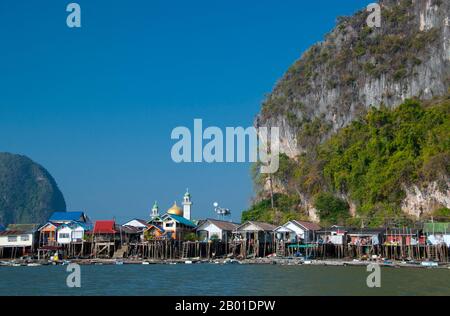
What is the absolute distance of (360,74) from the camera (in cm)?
8638

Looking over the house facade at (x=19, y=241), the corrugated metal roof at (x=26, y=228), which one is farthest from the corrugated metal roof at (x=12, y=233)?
the corrugated metal roof at (x=26, y=228)

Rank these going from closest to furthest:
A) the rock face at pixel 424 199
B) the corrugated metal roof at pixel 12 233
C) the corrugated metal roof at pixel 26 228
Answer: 1. the rock face at pixel 424 199
2. the corrugated metal roof at pixel 12 233
3. the corrugated metal roof at pixel 26 228

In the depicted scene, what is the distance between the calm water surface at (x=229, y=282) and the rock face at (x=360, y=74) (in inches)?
1171

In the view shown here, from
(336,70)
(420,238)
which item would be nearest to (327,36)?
(336,70)

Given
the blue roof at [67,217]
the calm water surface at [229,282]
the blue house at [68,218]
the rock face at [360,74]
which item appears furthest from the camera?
the rock face at [360,74]

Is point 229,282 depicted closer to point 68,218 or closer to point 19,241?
point 19,241

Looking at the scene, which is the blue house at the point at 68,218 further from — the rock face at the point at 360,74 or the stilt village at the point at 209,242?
the rock face at the point at 360,74

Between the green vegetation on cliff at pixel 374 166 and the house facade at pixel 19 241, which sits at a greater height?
the green vegetation on cliff at pixel 374 166

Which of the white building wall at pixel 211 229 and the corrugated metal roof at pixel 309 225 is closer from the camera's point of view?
the corrugated metal roof at pixel 309 225

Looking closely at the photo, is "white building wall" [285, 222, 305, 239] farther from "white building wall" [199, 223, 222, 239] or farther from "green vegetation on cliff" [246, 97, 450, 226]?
"white building wall" [199, 223, 222, 239]

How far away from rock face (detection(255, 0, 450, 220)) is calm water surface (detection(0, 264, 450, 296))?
29.8 m

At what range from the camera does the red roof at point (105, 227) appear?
69.6 m

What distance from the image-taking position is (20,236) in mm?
72688
